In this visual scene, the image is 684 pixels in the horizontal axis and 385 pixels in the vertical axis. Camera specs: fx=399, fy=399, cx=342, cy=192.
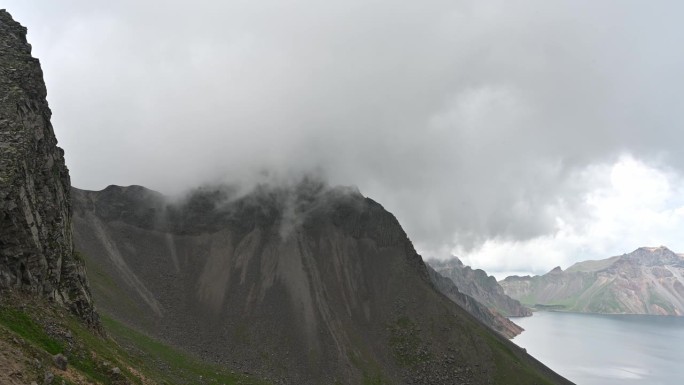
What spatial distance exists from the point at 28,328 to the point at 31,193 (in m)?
17.9

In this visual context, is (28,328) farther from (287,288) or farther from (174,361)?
(287,288)

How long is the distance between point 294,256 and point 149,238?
54.3 metres

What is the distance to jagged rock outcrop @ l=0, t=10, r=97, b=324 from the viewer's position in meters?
38.2

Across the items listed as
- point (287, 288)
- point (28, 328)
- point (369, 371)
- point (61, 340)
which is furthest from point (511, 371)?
point (28, 328)

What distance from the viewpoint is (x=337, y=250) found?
159 meters

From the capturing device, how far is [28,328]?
3266 centimetres

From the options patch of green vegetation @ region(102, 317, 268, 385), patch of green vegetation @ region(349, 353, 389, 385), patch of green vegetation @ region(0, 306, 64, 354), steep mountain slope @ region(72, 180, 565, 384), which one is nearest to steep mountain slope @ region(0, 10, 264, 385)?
patch of green vegetation @ region(0, 306, 64, 354)

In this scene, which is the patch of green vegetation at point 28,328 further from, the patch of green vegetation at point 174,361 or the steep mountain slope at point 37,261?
the patch of green vegetation at point 174,361

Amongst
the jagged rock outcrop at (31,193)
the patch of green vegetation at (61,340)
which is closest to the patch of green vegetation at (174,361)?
the patch of green vegetation at (61,340)

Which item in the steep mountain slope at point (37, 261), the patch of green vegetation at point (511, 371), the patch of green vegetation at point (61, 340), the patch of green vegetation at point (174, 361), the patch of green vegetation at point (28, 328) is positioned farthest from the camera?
the patch of green vegetation at point (511, 371)

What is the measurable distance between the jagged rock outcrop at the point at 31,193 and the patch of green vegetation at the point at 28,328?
3.33 m

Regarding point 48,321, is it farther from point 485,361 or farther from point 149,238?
point 149,238

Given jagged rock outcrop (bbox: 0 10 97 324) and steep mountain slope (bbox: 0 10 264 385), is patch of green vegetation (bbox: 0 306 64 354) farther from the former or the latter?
jagged rock outcrop (bbox: 0 10 97 324)

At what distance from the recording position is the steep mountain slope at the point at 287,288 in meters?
110
